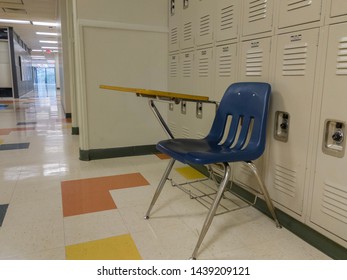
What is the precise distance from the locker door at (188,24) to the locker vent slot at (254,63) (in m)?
0.94

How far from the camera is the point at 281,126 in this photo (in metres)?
1.79

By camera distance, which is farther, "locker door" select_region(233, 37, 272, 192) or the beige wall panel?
the beige wall panel

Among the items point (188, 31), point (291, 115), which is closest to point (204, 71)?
point (188, 31)

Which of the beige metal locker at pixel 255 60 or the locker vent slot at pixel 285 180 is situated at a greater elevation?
the beige metal locker at pixel 255 60

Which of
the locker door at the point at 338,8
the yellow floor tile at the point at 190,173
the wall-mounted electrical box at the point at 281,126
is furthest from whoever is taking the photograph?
the yellow floor tile at the point at 190,173

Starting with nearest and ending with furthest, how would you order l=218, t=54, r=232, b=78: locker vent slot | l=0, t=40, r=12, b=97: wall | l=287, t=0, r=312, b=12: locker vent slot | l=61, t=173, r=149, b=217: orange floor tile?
l=287, t=0, r=312, b=12: locker vent slot → l=61, t=173, r=149, b=217: orange floor tile → l=218, t=54, r=232, b=78: locker vent slot → l=0, t=40, r=12, b=97: wall

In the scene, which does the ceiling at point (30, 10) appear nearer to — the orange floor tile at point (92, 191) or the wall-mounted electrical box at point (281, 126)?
the orange floor tile at point (92, 191)

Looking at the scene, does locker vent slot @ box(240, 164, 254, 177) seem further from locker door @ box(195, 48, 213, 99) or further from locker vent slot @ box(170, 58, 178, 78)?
locker vent slot @ box(170, 58, 178, 78)

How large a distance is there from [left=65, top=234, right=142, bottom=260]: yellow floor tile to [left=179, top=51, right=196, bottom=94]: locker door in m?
1.76

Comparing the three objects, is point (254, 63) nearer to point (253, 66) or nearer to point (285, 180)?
point (253, 66)

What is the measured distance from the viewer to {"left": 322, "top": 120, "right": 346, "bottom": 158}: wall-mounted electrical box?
1396 millimetres

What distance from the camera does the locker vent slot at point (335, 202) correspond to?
1.39 meters

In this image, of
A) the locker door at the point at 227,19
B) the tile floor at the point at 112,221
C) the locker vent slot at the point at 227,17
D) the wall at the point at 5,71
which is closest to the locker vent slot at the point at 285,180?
the tile floor at the point at 112,221

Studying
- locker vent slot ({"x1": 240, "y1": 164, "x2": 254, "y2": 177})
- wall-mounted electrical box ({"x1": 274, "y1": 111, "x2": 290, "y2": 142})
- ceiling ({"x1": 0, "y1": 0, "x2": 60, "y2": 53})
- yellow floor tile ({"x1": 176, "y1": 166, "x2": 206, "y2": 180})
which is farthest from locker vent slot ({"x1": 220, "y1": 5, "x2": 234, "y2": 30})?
ceiling ({"x1": 0, "y1": 0, "x2": 60, "y2": 53})
